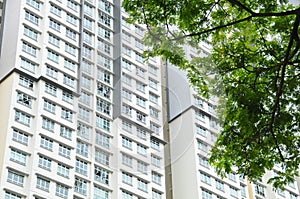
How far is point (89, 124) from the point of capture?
3.94 metres

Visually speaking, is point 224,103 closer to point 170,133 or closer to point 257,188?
point 170,133

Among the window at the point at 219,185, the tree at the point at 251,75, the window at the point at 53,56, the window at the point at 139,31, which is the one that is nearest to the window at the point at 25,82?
the window at the point at 53,56

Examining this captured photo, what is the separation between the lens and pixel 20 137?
26766mm

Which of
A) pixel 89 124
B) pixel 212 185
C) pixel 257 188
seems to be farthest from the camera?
pixel 257 188

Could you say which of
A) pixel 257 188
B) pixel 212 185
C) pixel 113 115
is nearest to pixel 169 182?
pixel 212 185

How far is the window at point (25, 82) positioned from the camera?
93.0ft

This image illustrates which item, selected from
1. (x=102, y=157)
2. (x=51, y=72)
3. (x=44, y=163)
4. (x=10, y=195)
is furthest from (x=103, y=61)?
(x=51, y=72)

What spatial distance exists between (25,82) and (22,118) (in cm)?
192

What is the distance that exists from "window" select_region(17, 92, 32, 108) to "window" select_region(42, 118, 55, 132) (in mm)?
964

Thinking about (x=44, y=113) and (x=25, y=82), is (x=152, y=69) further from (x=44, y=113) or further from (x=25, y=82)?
(x=25, y=82)

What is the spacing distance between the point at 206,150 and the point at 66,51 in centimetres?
2614

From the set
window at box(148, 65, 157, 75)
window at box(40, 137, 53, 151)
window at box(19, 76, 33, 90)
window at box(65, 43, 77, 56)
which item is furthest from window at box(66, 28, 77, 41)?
window at box(148, 65, 157, 75)

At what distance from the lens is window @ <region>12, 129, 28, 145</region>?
2653 cm

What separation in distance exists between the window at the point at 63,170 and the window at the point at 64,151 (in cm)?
58
